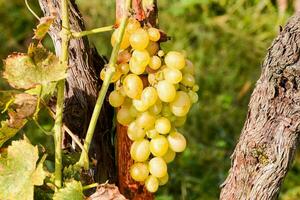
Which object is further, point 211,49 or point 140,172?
point 211,49

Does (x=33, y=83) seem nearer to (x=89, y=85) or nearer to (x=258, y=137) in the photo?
(x=89, y=85)

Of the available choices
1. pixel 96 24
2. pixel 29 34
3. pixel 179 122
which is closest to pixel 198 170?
pixel 96 24

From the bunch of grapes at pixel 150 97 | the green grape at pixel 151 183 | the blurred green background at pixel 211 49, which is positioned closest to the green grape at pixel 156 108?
the bunch of grapes at pixel 150 97

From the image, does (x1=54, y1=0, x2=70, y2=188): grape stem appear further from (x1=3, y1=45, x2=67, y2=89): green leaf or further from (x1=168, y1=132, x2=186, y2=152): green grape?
(x1=168, y1=132, x2=186, y2=152): green grape

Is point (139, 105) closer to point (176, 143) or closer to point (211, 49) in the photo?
point (176, 143)

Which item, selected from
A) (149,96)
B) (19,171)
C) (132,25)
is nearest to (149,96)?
(149,96)

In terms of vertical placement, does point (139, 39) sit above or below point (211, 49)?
above

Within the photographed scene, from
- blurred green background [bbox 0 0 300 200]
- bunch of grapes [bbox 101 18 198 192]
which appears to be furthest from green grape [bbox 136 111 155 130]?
blurred green background [bbox 0 0 300 200]
